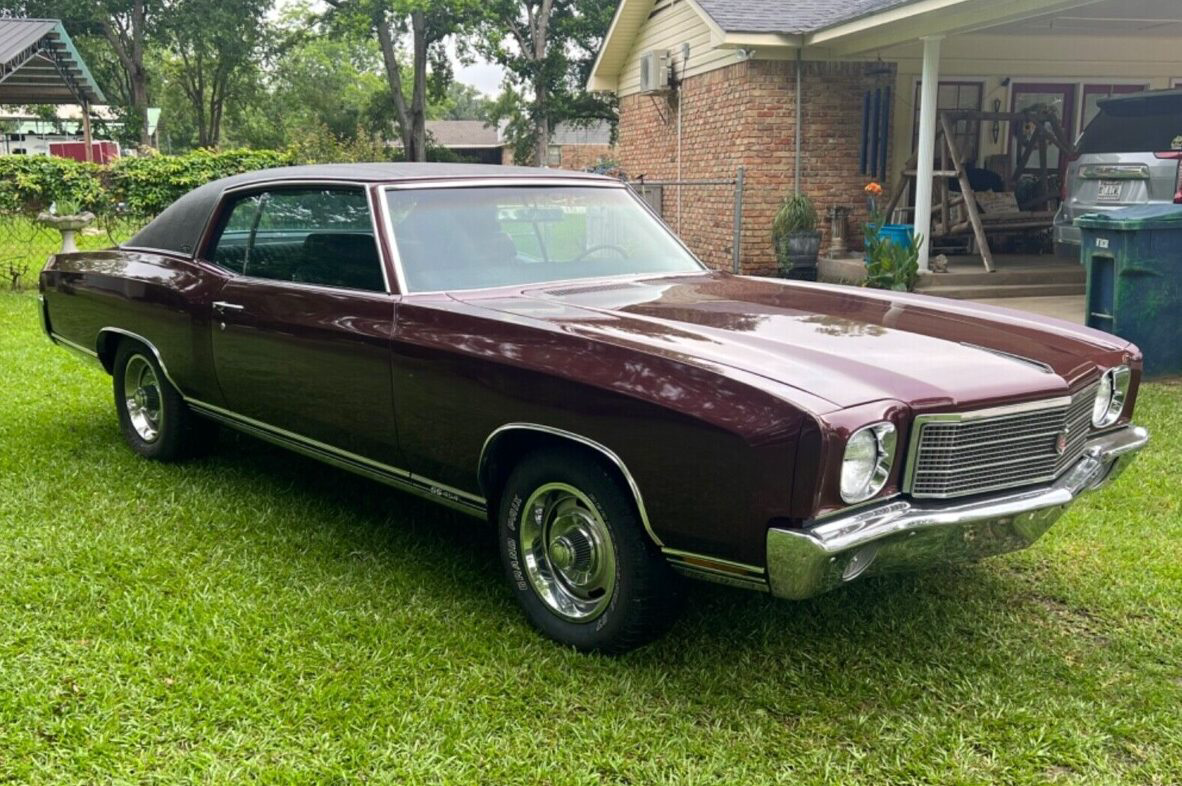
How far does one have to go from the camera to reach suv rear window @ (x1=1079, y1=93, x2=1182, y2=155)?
32.6 feet

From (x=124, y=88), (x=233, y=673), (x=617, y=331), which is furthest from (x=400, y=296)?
(x=124, y=88)

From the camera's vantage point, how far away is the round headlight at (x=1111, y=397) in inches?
138

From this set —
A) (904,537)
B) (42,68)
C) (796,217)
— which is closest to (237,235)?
(904,537)

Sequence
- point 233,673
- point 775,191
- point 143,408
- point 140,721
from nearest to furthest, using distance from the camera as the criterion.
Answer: point 140,721
point 233,673
point 143,408
point 775,191

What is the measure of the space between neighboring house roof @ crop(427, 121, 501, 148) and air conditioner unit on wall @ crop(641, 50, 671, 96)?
145ft

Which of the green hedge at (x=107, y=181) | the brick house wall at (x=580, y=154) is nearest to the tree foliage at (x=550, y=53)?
the brick house wall at (x=580, y=154)

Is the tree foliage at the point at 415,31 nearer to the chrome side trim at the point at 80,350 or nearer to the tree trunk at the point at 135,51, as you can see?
the tree trunk at the point at 135,51

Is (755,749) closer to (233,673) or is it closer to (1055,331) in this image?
(233,673)

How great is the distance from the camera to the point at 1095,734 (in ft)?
9.43

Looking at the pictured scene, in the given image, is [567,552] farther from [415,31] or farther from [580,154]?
[580,154]

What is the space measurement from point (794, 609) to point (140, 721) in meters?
2.12

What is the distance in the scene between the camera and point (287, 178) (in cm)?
462

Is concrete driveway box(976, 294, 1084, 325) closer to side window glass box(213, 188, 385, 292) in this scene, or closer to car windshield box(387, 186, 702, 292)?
car windshield box(387, 186, 702, 292)

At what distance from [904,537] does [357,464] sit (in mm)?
2132
